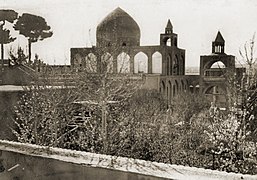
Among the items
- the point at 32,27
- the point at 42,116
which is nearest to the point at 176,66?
the point at 32,27

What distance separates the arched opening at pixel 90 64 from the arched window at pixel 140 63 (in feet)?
0.99

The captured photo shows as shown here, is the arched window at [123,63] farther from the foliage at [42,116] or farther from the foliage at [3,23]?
the foliage at [3,23]

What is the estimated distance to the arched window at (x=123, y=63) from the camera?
8.54 feet

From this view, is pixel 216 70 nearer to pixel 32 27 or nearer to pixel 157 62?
pixel 157 62

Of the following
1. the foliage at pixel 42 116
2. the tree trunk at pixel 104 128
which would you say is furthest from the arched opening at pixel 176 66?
the foliage at pixel 42 116

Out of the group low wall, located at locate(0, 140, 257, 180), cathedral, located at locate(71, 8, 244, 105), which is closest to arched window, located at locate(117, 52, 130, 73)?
cathedral, located at locate(71, 8, 244, 105)

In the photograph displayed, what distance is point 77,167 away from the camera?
81.7 inches

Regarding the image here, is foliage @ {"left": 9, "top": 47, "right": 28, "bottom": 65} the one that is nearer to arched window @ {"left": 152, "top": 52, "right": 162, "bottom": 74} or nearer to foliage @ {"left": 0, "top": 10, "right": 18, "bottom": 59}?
foliage @ {"left": 0, "top": 10, "right": 18, "bottom": 59}

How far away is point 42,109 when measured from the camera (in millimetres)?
3055

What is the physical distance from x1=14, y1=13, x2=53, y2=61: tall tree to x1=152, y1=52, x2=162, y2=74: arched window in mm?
779

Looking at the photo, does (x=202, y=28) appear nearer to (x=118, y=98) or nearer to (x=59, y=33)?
(x=118, y=98)

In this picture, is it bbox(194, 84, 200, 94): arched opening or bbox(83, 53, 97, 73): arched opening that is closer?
bbox(194, 84, 200, 94): arched opening

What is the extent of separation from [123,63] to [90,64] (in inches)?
10.8

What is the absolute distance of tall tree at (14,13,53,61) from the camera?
8.96ft
